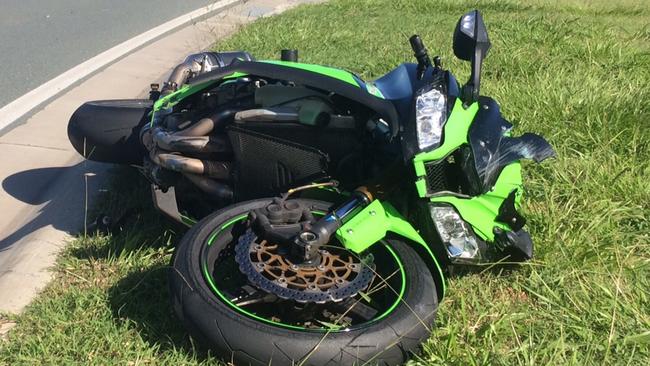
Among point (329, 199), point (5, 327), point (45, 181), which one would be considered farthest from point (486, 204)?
point (45, 181)

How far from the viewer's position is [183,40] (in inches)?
314

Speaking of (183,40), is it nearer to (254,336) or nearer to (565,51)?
(565,51)

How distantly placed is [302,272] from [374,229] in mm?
355

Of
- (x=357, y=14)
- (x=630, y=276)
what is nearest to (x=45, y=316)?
(x=630, y=276)

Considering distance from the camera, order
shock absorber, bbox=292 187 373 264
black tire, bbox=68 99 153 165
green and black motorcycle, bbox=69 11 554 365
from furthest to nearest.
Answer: black tire, bbox=68 99 153 165 → shock absorber, bbox=292 187 373 264 → green and black motorcycle, bbox=69 11 554 365

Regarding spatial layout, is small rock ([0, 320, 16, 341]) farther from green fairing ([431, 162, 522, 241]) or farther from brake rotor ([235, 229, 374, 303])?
green fairing ([431, 162, 522, 241])

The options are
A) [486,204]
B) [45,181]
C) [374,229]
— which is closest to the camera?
[374,229]

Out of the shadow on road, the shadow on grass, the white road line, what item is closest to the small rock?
the shadow on grass

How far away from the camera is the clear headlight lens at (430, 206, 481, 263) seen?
2932 millimetres

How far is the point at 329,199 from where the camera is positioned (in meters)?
3.18

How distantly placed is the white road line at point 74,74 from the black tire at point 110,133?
131cm

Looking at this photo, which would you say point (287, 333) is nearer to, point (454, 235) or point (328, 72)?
point (454, 235)

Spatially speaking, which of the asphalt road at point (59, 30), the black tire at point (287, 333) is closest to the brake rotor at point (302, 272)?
the black tire at point (287, 333)

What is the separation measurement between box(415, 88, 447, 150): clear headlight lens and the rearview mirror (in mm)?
177
